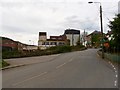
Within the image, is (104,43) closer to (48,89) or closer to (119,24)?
(119,24)

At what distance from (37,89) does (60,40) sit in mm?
151870

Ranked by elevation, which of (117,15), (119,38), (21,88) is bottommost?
(21,88)

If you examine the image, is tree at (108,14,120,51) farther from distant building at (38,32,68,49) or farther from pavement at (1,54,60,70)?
A: distant building at (38,32,68,49)

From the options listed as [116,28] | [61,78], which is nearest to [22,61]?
[116,28]

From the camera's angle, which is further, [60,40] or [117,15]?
[60,40]

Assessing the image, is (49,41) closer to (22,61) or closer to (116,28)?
(22,61)

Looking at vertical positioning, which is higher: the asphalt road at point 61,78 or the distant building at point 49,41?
the distant building at point 49,41

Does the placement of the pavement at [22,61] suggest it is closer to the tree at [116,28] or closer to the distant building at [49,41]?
the tree at [116,28]

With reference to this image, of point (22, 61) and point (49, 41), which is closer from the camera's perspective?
point (22, 61)

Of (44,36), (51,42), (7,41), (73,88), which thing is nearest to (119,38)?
(73,88)

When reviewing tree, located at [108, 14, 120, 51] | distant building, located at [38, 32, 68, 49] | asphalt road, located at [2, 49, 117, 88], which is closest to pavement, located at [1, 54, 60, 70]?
asphalt road, located at [2, 49, 117, 88]

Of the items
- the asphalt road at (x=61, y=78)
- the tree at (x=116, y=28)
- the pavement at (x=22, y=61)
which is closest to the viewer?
the asphalt road at (x=61, y=78)

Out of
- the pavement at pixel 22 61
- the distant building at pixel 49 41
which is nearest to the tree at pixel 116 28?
the pavement at pixel 22 61

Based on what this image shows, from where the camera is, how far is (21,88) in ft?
45.5
